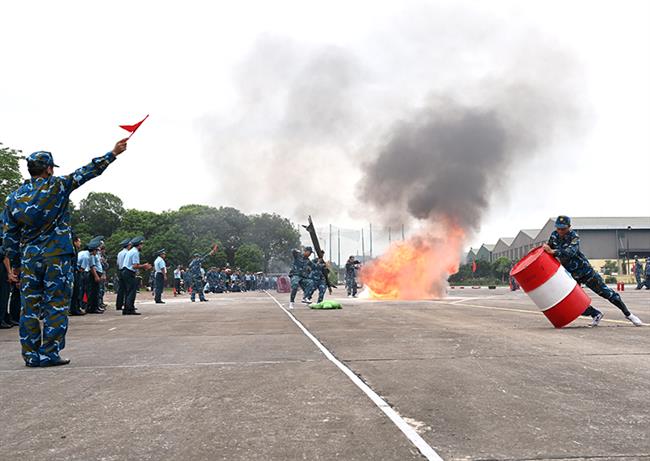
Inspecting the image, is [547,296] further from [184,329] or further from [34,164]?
[34,164]

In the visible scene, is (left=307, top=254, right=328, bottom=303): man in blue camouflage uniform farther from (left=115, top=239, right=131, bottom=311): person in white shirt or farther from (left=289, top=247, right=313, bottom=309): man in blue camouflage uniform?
(left=115, top=239, right=131, bottom=311): person in white shirt

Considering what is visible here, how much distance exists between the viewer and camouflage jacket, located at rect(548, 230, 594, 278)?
Result: 9648 millimetres

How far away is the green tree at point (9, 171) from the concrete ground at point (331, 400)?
4100 centimetres

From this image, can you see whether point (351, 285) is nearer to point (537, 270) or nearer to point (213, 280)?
point (213, 280)

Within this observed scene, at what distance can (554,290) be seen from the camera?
9094mm

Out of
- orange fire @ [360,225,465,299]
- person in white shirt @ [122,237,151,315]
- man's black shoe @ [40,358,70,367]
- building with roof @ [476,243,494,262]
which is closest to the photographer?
man's black shoe @ [40,358,70,367]

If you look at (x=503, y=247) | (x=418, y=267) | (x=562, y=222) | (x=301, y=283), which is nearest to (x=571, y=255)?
(x=562, y=222)

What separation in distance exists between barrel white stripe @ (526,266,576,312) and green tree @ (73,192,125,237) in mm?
84984

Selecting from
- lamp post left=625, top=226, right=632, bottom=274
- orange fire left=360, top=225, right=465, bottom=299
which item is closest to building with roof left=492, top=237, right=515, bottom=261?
lamp post left=625, top=226, right=632, bottom=274

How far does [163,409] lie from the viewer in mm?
3955

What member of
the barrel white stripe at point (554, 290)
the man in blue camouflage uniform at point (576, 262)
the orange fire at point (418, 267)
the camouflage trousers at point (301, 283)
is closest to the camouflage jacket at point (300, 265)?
the camouflage trousers at point (301, 283)

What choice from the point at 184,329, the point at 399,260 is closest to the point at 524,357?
the point at 184,329

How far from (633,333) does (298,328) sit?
5046 mm

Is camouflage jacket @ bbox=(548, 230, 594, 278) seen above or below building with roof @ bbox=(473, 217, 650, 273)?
below
